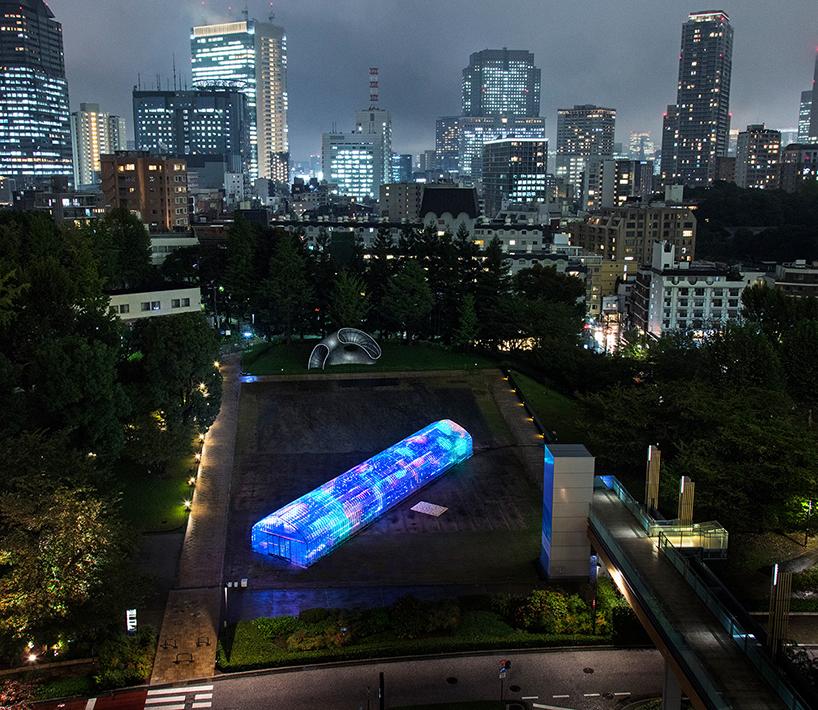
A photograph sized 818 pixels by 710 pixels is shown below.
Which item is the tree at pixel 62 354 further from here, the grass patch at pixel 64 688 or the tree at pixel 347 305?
the tree at pixel 347 305

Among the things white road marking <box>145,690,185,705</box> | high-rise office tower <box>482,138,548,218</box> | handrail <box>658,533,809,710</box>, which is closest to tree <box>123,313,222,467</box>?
white road marking <box>145,690,185,705</box>

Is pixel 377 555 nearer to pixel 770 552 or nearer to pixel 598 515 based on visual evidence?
pixel 598 515

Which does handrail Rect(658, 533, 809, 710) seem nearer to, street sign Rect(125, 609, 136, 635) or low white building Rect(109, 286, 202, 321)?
street sign Rect(125, 609, 136, 635)

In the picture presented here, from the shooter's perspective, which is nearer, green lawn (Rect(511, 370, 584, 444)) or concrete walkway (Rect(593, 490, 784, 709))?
concrete walkway (Rect(593, 490, 784, 709))

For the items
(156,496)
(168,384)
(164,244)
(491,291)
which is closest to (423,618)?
(156,496)

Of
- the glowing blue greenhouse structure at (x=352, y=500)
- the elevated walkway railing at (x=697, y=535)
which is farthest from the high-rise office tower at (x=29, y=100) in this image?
the elevated walkway railing at (x=697, y=535)

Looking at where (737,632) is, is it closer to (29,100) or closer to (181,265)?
(181,265)

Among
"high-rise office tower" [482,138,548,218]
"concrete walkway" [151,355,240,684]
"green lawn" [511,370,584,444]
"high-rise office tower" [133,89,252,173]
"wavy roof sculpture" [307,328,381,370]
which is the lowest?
"concrete walkway" [151,355,240,684]
